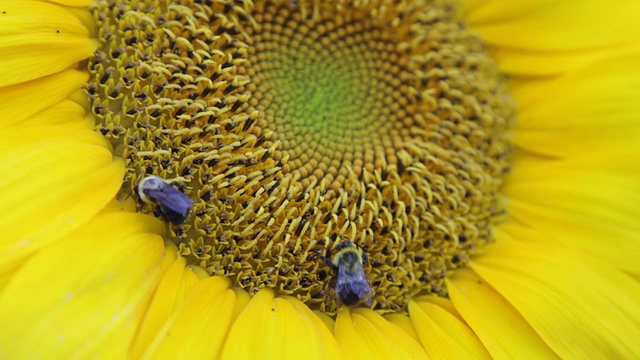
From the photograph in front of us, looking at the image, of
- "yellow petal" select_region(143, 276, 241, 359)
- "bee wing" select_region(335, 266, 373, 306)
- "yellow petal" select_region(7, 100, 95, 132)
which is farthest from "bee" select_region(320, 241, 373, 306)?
"yellow petal" select_region(7, 100, 95, 132)

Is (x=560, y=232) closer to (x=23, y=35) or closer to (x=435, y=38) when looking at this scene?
(x=435, y=38)

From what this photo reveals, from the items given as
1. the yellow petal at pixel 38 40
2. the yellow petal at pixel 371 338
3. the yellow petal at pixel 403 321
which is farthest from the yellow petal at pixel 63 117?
the yellow petal at pixel 403 321

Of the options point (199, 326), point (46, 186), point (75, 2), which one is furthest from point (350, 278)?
point (75, 2)

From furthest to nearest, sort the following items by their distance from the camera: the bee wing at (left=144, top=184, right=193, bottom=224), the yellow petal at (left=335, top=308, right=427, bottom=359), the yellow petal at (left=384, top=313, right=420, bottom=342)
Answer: the yellow petal at (left=384, top=313, right=420, bottom=342) < the yellow petal at (left=335, top=308, right=427, bottom=359) < the bee wing at (left=144, top=184, right=193, bottom=224)

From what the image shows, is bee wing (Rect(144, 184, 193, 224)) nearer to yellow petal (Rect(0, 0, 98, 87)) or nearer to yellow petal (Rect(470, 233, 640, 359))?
yellow petal (Rect(0, 0, 98, 87))

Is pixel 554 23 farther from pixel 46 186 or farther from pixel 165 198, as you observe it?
pixel 46 186

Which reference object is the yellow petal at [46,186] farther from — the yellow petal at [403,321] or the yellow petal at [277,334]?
the yellow petal at [403,321]

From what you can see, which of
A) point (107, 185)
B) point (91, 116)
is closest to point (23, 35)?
point (91, 116)
